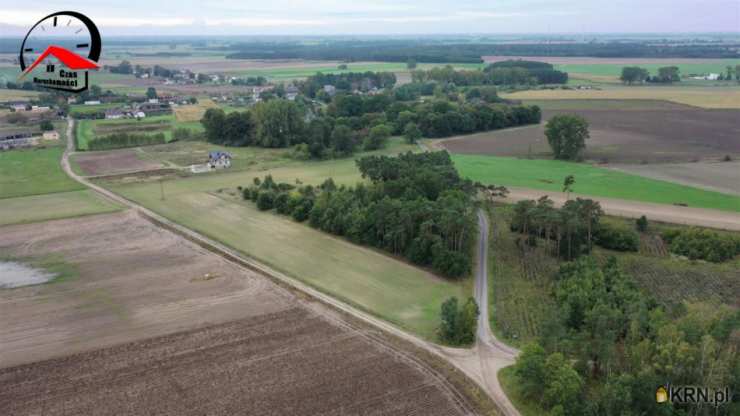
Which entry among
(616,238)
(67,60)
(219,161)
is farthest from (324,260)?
(219,161)

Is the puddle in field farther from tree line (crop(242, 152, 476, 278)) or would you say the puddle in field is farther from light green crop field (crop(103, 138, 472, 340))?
tree line (crop(242, 152, 476, 278))

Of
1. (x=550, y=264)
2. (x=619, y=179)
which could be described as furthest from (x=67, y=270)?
(x=619, y=179)

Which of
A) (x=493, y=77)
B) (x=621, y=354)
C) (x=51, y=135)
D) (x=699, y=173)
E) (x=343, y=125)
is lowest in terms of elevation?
(x=621, y=354)

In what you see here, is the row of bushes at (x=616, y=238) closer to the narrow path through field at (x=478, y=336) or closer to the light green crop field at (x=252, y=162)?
the narrow path through field at (x=478, y=336)

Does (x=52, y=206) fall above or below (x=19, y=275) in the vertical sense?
above

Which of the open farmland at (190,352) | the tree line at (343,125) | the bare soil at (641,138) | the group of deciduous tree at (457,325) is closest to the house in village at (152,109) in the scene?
Answer: the tree line at (343,125)

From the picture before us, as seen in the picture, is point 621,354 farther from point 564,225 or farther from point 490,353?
point 564,225
